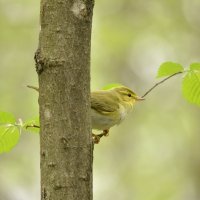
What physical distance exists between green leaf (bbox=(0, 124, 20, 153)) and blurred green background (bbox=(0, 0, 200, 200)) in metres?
8.67

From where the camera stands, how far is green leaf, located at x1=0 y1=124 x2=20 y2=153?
1.97 metres

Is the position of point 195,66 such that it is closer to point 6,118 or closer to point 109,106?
point 6,118

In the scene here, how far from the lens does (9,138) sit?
198 cm

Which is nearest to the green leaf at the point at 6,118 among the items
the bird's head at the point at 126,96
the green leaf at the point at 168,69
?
the green leaf at the point at 168,69

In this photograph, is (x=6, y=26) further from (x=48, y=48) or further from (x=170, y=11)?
(x=48, y=48)

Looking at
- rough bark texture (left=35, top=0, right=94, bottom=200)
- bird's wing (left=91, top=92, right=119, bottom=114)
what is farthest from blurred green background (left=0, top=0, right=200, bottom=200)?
rough bark texture (left=35, top=0, right=94, bottom=200)

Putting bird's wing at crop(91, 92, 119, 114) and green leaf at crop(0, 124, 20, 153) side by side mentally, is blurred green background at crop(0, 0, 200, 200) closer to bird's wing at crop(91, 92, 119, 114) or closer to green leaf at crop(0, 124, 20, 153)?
bird's wing at crop(91, 92, 119, 114)

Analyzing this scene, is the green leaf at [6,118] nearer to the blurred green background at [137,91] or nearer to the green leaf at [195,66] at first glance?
the green leaf at [195,66]

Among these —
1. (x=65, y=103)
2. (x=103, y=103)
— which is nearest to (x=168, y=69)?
(x=65, y=103)

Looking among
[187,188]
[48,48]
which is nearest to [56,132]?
[48,48]

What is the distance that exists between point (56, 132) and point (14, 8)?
10.1m

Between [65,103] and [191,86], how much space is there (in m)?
0.75

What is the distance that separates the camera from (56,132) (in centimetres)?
142

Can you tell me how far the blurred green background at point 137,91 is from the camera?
1109 centimetres
